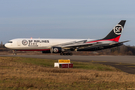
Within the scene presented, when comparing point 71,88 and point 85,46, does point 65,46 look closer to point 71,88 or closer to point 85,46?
point 85,46

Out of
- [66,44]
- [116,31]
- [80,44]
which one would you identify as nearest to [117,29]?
[116,31]

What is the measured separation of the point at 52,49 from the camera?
4519 centimetres

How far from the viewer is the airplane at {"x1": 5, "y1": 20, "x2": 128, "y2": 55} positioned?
148 feet

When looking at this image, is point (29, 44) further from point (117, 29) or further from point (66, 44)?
point (117, 29)

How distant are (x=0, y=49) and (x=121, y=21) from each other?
110 feet

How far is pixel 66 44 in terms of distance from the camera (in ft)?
156

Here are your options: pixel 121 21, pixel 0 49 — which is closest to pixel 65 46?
pixel 121 21

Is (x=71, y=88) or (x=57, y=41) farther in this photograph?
(x=57, y=41)

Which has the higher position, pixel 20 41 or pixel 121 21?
pixel 121 21

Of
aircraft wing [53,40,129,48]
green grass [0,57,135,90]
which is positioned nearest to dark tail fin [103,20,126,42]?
aircraft wing [53,40,129,48]

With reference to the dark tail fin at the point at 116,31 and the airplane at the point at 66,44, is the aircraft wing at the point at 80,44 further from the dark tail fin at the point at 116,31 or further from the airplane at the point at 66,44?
the dark tail fin at the point at 116,31

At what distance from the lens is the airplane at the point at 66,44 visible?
4510 cm

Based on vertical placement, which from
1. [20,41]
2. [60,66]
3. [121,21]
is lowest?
[60,66]

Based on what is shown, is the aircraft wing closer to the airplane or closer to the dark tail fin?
the airplane
